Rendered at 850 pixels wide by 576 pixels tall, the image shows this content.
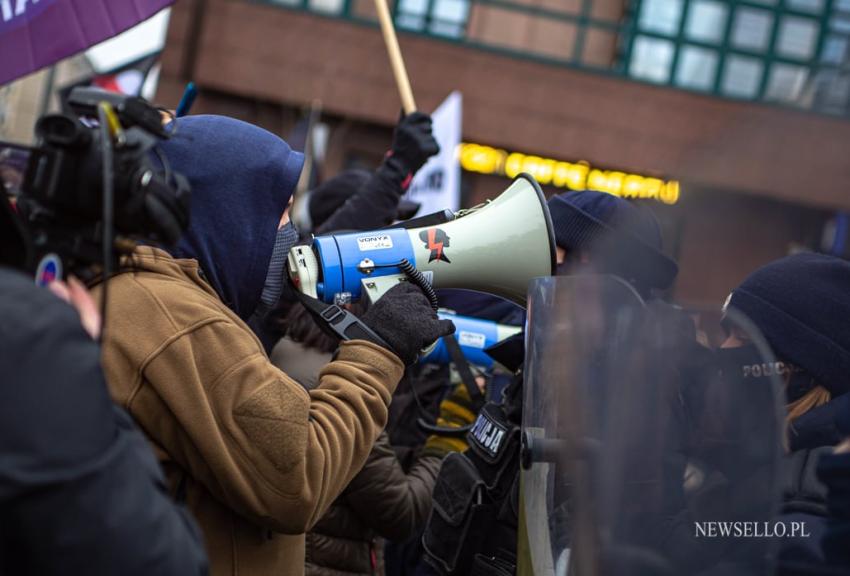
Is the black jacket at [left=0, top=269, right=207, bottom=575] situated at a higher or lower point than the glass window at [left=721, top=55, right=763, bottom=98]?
higher

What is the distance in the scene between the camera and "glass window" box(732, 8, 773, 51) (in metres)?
14.8

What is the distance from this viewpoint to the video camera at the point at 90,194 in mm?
1375

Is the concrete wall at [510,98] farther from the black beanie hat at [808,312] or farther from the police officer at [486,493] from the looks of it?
the black beanie hat at [808,312]

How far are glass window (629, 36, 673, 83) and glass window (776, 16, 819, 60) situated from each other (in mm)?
1762

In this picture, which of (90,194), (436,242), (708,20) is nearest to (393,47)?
(436,242)

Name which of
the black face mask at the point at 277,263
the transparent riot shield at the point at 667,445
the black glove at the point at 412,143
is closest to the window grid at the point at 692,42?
the black glove at the point at 412,143

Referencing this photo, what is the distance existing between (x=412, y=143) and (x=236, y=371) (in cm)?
236

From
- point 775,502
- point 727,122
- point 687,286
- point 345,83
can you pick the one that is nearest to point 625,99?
point 727,122

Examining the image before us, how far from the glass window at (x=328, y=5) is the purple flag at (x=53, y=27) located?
37.5 feet

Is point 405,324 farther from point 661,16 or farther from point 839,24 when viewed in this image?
point 839,24

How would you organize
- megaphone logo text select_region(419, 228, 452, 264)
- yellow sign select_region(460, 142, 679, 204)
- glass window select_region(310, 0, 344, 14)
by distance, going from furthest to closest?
yellow sign select_region(460, 142, 679, 204) < glass window select_region(310, 0, 344, 14) < megaphone logo text select_region(419, 228, 452, 264)

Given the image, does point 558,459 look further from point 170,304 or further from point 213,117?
point 213,117

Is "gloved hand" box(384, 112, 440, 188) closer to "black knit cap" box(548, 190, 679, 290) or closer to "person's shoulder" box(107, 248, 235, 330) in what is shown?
"black knit cap" box(548, 190, 679, 290)

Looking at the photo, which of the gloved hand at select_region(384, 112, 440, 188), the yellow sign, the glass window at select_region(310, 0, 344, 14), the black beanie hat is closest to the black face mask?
the black beanie hat
